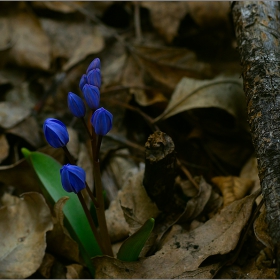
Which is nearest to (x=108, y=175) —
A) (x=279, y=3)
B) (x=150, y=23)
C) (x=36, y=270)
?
(x=36, y=270)

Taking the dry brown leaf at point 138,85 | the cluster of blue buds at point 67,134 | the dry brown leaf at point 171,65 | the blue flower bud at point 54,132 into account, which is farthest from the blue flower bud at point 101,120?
the dry brown leaf at point 171,65

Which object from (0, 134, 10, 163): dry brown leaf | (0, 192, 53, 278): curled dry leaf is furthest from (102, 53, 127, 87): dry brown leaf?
(0, 192, 53, 278): curled dry leaf

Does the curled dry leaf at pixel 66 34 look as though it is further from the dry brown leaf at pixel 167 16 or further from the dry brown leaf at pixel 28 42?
the dry brown leaf at pixel 167 16

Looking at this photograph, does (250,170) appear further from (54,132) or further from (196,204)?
(54,132)

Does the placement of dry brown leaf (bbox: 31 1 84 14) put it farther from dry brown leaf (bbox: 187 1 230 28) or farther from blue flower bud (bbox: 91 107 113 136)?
blue flower bud (bbox: 91 107 113 136)

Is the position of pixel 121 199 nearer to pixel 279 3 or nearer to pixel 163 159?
pixel 163 159
